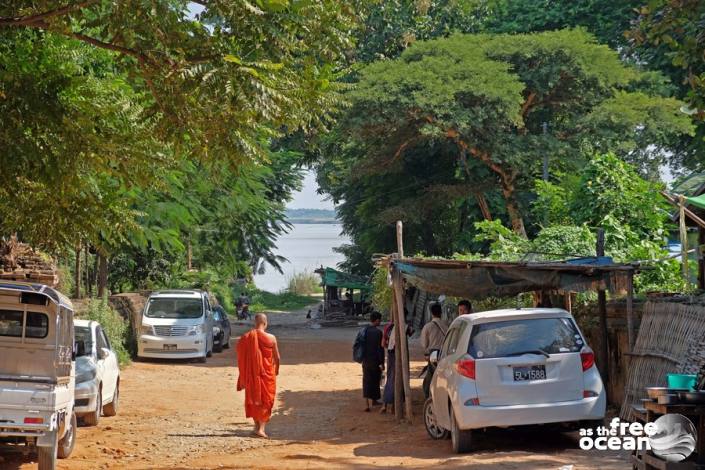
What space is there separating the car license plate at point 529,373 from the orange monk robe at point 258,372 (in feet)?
14.6

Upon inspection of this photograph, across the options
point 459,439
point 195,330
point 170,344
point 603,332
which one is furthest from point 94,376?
point 195,330

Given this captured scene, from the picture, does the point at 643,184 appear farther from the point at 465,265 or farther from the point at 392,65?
the point at 392,65

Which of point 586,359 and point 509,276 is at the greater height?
point 509,276

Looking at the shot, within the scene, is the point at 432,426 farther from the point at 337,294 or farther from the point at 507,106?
the point at 337,294

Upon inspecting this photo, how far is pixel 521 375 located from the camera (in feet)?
39.2

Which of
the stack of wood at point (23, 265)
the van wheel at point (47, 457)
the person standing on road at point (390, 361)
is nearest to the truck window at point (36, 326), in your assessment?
the van wheel at point (47, 457)

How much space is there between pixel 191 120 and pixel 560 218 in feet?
45.7

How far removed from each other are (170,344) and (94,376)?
45.9 feet

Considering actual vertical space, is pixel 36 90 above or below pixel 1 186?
above

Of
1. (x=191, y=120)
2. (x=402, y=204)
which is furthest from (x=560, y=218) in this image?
(x=191, y=120)

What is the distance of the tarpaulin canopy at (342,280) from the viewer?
164 feet

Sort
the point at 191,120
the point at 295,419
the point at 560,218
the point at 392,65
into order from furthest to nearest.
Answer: the point at 392,65 < the point at 560,218 < the point at 295,419 < the point at 191,120

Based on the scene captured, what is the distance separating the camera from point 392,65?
3145 cm

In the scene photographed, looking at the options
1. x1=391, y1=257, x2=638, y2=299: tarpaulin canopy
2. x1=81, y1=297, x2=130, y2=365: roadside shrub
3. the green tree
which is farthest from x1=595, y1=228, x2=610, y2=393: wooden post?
the green tree
